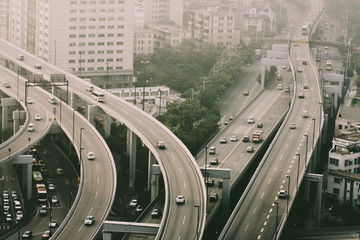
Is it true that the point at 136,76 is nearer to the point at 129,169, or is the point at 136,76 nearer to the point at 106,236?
the point at 129,169

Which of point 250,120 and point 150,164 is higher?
point 250,120

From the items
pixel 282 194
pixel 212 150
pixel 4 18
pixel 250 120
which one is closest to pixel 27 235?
pixel 282 194

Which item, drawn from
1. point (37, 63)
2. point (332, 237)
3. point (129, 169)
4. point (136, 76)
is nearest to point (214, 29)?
point (136, 76)

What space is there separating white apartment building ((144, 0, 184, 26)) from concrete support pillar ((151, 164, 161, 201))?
62222mm

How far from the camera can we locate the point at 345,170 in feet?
184

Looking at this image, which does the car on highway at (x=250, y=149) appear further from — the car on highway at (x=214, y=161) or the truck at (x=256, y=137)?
the car on highway at (x=214, y=161)

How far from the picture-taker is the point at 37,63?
7381cm

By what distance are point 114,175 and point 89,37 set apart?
3478cm

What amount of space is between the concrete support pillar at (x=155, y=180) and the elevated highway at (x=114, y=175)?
850 millimetres

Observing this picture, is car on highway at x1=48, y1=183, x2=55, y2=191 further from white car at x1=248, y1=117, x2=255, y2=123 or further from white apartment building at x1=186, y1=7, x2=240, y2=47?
white apartment building at x1=186, y1=7, x2=240, y2=47

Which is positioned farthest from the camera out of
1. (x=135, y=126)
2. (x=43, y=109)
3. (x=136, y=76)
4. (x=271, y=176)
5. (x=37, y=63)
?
(x=136, y=76)

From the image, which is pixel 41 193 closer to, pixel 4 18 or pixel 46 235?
pixel 46 235

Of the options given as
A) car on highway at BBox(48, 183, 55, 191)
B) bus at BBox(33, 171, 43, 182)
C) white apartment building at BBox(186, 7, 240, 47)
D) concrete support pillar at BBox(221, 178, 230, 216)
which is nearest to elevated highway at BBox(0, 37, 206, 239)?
concrete support pillar at BBox(221, 178, 230, 216)

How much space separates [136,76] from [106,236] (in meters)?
45.6
